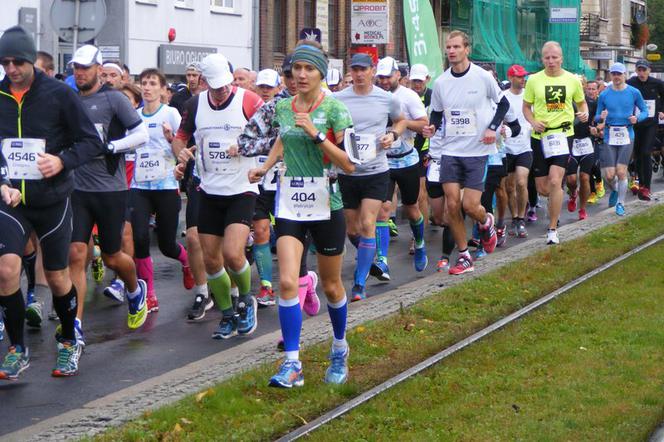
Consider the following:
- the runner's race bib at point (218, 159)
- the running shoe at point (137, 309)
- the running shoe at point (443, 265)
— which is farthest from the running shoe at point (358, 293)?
the runner's race bib at point (218, 159)

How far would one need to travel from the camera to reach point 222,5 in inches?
1496

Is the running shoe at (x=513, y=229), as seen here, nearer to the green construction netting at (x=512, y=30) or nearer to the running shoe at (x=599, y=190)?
the running shoe at (x=599, y=190)

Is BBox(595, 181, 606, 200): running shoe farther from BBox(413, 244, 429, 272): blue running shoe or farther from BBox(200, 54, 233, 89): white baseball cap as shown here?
BBox(200, 54, 233, 89): white baseball cap

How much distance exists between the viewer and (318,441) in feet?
22.4

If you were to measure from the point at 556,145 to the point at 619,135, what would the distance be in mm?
4199

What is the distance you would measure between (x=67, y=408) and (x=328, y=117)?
2.14m

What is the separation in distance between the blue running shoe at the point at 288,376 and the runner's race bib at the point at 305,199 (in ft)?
2.65

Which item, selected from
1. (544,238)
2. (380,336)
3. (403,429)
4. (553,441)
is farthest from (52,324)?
(544,238)

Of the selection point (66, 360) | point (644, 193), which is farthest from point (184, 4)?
point (66, 360)

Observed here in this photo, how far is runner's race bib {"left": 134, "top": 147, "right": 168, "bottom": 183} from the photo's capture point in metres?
11.4

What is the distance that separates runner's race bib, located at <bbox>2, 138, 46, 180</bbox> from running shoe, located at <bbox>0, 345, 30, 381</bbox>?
1034 mm

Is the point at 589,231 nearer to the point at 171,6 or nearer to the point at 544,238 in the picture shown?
the point at 544,238

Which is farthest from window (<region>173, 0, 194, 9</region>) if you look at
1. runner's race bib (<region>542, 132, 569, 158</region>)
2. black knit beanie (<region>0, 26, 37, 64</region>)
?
black knit beanie (<region>0, 26, 37, 64</region>)

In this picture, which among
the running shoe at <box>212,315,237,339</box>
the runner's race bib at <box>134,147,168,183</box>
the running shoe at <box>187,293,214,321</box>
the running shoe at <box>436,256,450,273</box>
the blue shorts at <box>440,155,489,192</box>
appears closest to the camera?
the running shoe at <box>212,315,237,339</box>
